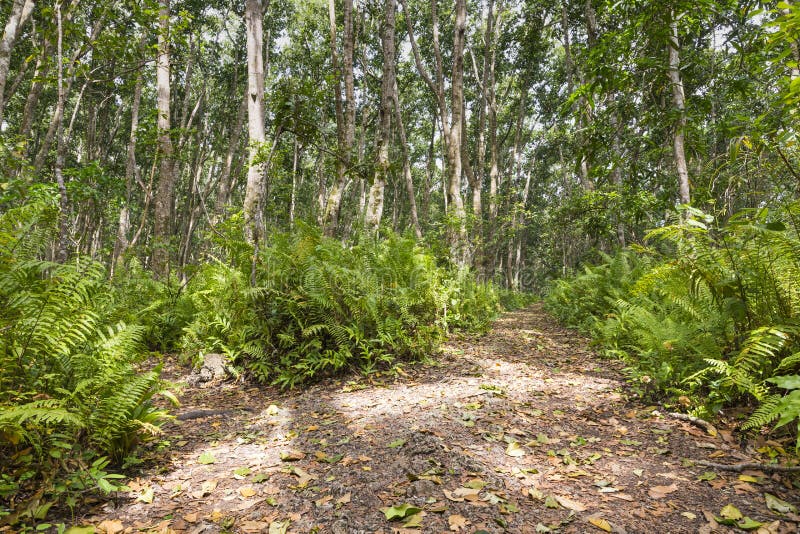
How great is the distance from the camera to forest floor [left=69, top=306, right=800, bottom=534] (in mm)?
2178

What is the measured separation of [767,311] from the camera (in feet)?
11.0

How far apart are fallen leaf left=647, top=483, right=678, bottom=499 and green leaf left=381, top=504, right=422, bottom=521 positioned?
Result: 149cm

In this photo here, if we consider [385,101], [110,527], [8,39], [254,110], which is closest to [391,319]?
[110,527]

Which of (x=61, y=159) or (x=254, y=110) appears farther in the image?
(x=254, y=110)

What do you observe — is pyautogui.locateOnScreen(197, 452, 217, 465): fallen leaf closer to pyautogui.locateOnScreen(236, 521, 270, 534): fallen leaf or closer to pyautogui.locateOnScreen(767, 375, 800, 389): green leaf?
pyautogui.locateOnScreen(236, 521, 270, 534): fallen leaf

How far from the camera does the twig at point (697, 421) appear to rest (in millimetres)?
3068

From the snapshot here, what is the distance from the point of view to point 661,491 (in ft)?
8.02

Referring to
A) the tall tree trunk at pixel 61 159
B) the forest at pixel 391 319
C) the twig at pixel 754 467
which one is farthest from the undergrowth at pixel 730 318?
the tall tree trunk at pixel 61 159

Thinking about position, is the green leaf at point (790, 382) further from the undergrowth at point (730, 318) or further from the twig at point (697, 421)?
the twig at point (697, 421)

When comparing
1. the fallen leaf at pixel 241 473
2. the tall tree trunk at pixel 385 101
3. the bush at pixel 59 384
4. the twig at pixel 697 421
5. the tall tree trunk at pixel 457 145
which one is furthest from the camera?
the tall tree trunk at pixel 457 145

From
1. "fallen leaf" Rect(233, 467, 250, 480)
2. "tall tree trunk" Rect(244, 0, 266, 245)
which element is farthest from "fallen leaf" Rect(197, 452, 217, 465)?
"tall tree trunk" Rect(244, 0, 266, 245)

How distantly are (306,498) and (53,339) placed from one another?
1.96 m

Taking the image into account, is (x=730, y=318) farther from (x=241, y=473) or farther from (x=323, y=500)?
(x=241, y=473)

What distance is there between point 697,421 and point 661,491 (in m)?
1.14
